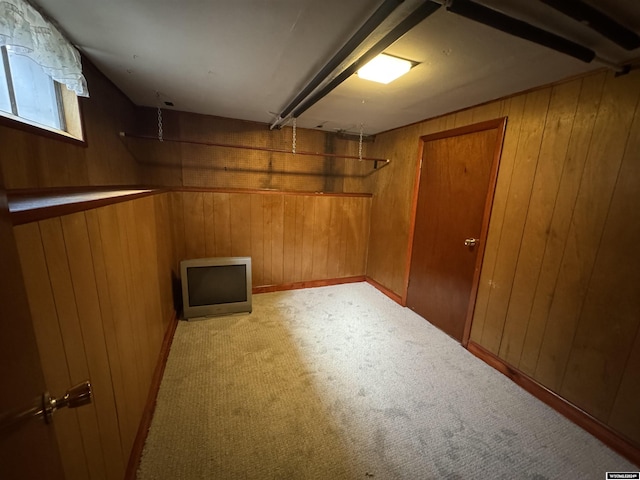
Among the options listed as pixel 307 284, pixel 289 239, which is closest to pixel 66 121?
pixel 289 239

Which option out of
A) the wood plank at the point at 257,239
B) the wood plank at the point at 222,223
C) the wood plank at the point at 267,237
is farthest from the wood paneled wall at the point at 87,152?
the wood plank at the point at 267,237

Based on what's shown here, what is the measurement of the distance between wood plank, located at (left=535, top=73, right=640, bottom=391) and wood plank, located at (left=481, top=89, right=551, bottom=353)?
28 centimetres

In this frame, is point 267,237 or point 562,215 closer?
point 562,215

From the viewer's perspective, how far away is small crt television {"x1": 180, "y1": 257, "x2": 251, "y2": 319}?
2.41m

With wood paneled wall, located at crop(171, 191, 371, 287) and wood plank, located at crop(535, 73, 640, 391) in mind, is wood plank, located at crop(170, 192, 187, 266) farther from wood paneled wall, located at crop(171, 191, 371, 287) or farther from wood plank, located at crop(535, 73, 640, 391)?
wood plank, located at crop(535, 73, 640, 391)

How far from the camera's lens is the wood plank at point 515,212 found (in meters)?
1.74

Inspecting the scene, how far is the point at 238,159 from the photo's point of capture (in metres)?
3.08

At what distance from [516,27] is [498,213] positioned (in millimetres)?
1299

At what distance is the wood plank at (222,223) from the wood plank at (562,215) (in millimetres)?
2820

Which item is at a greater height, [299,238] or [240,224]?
[240,224]

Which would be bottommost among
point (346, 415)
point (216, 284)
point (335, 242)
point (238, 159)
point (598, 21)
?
point (346, 415)

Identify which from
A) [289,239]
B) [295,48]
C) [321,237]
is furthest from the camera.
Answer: [321,237]

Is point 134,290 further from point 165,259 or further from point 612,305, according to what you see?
point 612,305

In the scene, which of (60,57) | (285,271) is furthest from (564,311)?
(60,57)
